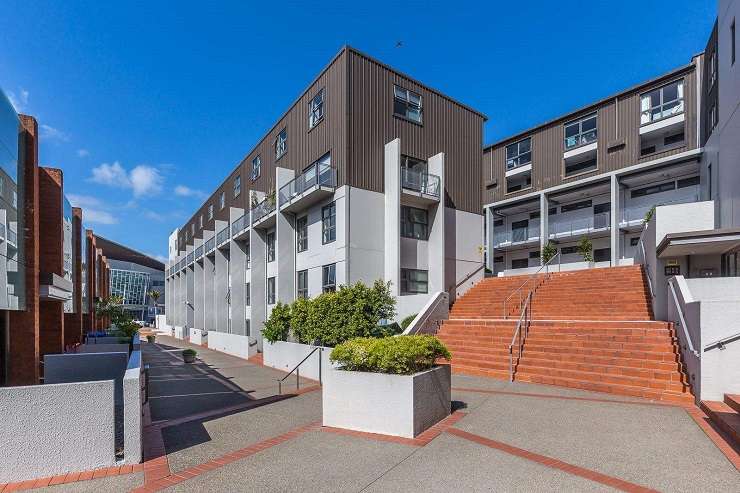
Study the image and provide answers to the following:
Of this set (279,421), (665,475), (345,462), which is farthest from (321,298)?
(665,475)

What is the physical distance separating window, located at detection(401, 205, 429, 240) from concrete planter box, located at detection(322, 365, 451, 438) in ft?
39.4

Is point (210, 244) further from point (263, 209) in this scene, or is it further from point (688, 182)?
point (688, 182)

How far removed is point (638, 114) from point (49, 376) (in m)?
32.1

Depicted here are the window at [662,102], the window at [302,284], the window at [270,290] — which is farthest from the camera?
the window at [662,102]

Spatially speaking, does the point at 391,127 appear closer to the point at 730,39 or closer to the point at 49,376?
the point at 730,39

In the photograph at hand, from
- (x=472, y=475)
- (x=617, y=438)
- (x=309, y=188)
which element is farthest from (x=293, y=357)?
(x=617, y=438)

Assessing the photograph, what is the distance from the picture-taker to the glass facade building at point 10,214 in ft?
30.1

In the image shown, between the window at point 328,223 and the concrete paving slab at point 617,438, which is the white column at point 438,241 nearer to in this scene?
the window at point 328,223

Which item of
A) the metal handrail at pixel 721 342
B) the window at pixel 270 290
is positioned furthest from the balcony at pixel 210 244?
the metal handrail at pixel 721 342

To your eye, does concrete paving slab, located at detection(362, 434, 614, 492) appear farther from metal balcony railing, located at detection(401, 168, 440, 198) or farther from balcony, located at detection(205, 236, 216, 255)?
balcony, located at detection(205, 236, 216, 255)

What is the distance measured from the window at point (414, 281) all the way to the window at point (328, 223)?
3.65 meters

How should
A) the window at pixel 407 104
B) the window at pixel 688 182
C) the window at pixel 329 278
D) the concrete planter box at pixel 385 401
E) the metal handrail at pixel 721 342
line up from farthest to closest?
1. the window at pixel 688 182
2. the window at pixel 407 104
3. the window at pixel 329 278
4. the metal handrail at pixel 721 342
5. the concrete planter box at pixel 385 401

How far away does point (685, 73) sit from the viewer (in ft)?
79.4

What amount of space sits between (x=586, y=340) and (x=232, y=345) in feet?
64.4
